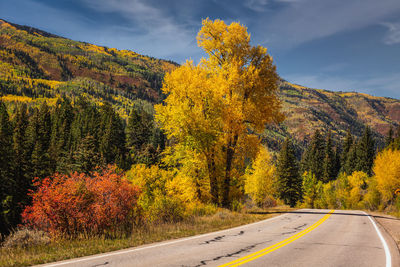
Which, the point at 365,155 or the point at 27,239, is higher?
the point at 365,155


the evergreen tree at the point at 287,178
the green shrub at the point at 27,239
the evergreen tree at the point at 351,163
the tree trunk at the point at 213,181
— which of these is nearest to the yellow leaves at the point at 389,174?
the evergreen tree at the point at 287,178

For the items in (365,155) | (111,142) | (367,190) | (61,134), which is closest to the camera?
(367,190)


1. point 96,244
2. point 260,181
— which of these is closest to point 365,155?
point 260,181

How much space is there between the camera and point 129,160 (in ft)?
241

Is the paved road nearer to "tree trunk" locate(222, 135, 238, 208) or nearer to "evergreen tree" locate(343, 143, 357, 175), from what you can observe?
"tree trunk" locate(222, 135, 238, 208)

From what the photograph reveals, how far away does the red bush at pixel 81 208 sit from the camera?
33.8 ft

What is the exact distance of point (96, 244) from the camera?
868 cm

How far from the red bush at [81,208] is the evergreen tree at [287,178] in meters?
51.9

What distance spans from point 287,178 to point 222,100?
156 ft

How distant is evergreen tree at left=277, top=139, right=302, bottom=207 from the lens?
190ft

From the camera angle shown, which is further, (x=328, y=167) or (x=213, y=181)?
(x=328, y=167)

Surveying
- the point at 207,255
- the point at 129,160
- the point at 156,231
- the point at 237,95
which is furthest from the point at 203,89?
the point at 129,160

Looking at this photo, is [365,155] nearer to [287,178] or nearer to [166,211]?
[287,178]

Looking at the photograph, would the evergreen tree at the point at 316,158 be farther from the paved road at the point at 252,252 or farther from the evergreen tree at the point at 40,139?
the paved road at the point at 252,252
